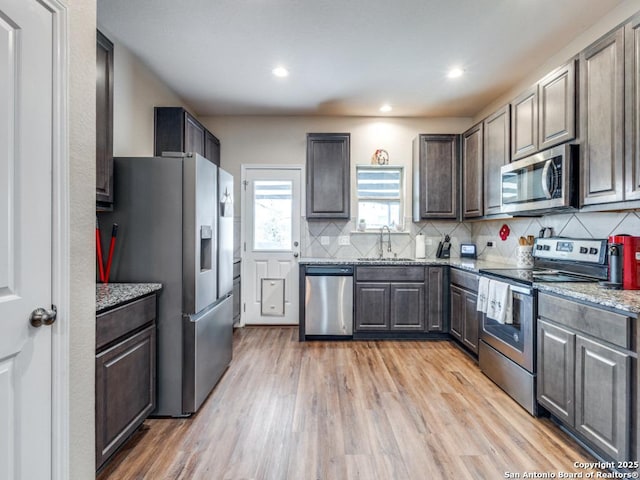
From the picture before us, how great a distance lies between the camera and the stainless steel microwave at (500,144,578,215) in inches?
89.5

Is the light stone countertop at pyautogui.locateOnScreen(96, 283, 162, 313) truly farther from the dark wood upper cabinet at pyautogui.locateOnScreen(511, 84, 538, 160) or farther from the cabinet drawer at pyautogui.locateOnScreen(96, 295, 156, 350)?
the dark wood upper cabinet at pyautogui.locateOnScreen(511, 84, 538, 160)

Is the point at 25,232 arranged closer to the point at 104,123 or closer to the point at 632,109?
the point at 104,123

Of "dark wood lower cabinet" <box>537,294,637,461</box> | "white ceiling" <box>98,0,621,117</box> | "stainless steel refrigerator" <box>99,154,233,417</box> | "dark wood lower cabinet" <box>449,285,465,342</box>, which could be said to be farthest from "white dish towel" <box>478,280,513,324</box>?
"stainless steel refrigerator" <box>99,154,233,417</box>

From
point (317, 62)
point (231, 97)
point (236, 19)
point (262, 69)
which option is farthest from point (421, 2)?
point (231, 97)

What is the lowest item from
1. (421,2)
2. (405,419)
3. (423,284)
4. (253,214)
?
(405,419)

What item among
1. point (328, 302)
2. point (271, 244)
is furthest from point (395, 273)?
point (271, 244)

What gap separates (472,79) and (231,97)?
264 centimetres

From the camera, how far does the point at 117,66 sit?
2.63 m

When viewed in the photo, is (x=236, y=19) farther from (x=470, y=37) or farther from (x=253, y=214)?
(x=253, y=214)

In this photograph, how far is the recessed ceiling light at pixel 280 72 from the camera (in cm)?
309

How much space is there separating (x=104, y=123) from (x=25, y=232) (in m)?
1.25

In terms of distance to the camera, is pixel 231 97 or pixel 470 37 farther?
pixel 231 97

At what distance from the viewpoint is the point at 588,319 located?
1.76 meters

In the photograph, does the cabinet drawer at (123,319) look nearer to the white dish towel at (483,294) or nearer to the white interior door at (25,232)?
the white interior door at (25,232)
